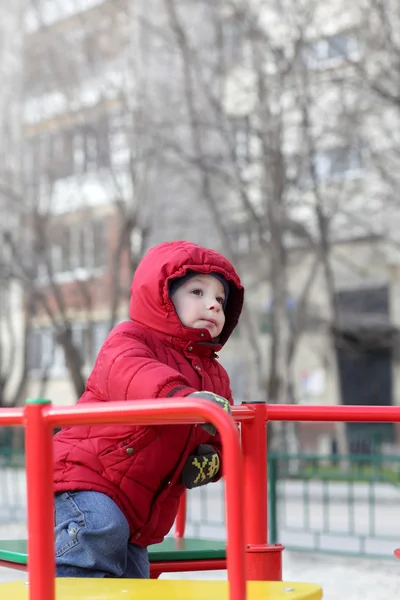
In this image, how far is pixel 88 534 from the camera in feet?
8.75

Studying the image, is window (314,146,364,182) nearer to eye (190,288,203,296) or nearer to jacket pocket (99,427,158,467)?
eye (190,288,203,296)

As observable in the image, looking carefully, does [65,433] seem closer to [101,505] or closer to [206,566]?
[101,505]

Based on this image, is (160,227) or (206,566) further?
(160,227)

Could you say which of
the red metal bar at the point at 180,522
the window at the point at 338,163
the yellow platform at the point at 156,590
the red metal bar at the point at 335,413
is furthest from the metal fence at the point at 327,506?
the window at the point at 338,163

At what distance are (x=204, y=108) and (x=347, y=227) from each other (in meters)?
3.87

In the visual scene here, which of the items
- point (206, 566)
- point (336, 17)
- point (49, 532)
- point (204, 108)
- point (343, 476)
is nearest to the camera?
point (49, 532)

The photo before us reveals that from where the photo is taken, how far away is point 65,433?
9.23 feet

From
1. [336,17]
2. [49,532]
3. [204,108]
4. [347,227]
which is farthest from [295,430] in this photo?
[49,532]

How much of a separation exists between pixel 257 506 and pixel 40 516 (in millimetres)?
1008

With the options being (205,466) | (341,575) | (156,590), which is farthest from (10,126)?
(156,590)

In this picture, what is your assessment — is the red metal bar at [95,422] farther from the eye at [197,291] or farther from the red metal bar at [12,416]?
the eye at [197,291]

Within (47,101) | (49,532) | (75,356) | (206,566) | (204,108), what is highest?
(47,101)

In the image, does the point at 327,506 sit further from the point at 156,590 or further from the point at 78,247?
the point at 78,247

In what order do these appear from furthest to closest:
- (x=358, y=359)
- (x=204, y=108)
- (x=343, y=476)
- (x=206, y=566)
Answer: (x=358, y=359)
(x=204, y=108)
(x=343, y=476)
(x=206, y=566)
